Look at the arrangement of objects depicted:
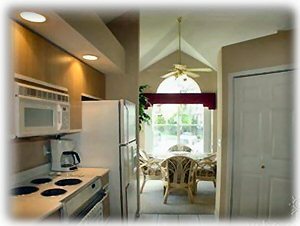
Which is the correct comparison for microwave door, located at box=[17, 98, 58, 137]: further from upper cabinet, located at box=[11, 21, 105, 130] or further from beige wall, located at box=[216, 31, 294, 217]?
beige wall, located at box=[216, 31, 294, 217]

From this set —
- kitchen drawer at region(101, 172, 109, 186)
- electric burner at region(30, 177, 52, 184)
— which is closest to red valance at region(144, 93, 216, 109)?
kitchen drawer at region(101, 172, 109, 186)

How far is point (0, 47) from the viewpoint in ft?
4.14

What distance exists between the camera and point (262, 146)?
327 centimetres

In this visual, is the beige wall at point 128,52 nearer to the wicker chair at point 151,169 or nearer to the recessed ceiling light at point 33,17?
the wicker chair at point 151,169

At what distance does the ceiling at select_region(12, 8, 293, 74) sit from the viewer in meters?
2.12

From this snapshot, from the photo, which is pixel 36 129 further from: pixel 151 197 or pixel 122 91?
pixel 151 197

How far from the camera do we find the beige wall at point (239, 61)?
3062 mm

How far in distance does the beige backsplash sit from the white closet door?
215cm

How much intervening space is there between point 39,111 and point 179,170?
2982 mm

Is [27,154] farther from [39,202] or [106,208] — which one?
[106,208]

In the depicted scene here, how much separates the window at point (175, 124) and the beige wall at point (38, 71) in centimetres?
416

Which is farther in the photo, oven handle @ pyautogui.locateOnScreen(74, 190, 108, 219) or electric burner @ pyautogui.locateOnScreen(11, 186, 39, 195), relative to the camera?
oven handle @ pyautogui.locateOnScreen(74, 190, 108, 219)

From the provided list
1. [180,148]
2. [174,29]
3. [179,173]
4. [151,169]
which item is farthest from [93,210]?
[180,148]

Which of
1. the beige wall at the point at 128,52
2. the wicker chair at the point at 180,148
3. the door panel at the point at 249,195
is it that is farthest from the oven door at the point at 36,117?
the wicker chair at the point at 180,148
